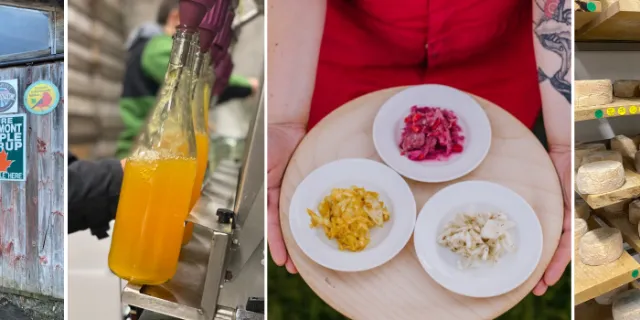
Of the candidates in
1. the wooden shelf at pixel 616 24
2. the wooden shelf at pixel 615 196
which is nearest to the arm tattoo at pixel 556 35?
the wooden shelf at pixel 616 24

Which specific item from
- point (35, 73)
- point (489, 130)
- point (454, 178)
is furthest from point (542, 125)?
point (35, 73)

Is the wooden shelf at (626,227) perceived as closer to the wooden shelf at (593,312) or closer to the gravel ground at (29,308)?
the wooden shelf at (593,312)

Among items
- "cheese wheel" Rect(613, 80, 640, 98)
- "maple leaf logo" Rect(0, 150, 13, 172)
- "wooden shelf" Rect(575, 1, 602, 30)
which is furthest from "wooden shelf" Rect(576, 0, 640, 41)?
"maple leaf logo" Rect(0, 150, 13, 172)

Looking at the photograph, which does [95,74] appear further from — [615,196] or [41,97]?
[615,196]

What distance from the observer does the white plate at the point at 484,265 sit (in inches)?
54.9

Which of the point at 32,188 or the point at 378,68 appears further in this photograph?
the point at 32,188

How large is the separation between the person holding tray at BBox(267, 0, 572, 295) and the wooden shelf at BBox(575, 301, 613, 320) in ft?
3.06

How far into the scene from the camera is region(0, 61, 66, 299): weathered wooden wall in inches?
73.7

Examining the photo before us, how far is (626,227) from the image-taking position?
2047 millimetres

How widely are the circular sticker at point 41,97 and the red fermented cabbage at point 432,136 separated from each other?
140 centimetres

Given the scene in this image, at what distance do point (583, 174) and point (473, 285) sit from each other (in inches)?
28.3

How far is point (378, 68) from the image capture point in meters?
1.45

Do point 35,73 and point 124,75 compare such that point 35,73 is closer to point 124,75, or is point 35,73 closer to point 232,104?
point 124,75

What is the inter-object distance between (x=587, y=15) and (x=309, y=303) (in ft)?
4.84
